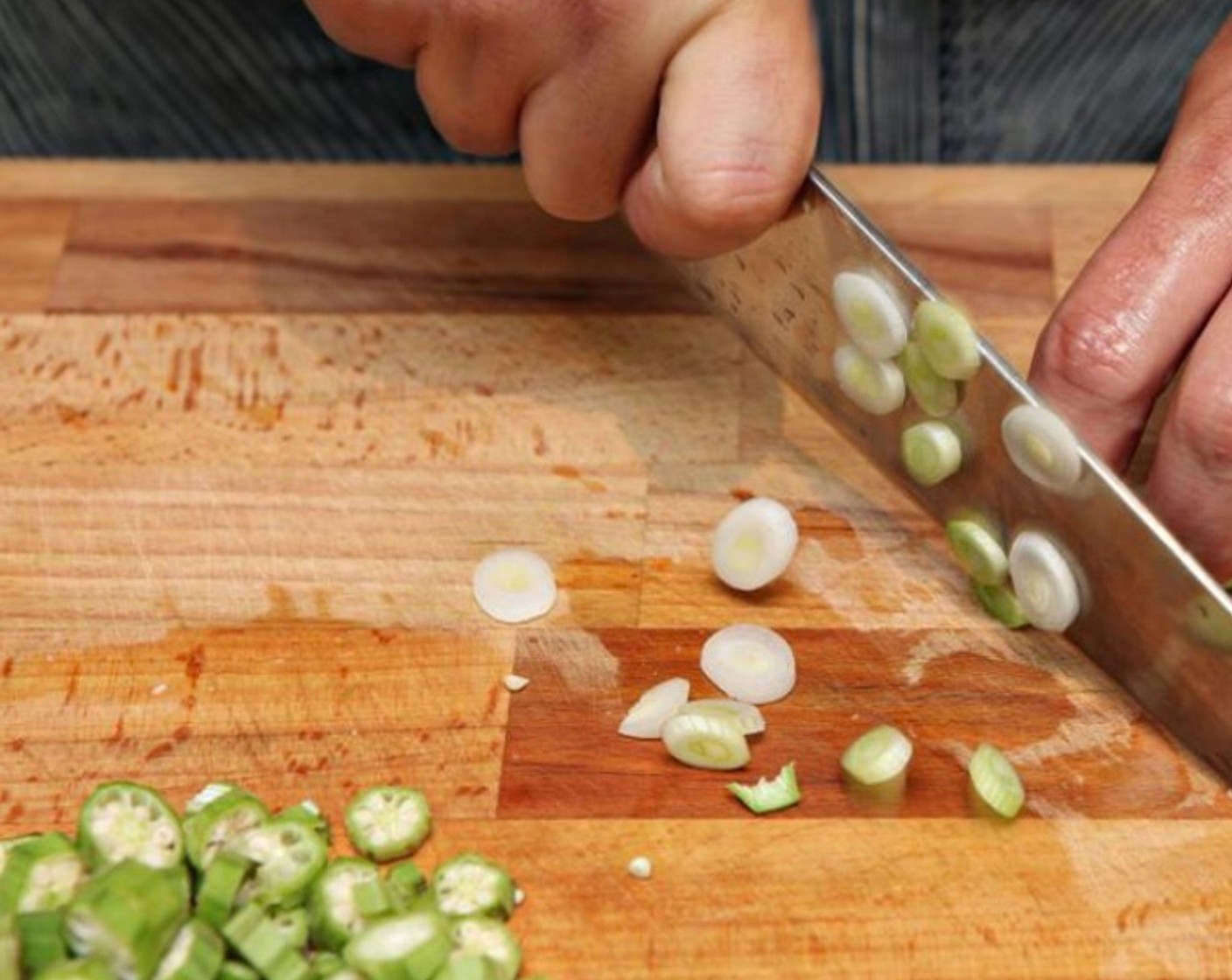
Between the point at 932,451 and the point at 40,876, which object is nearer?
the point at 40,876

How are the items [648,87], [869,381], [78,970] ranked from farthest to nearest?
1. [869,381]
2. [648,87]
3. [78,970]

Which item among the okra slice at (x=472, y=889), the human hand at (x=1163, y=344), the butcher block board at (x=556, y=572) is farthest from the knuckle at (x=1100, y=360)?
the okra slice at (x=472, y=889)

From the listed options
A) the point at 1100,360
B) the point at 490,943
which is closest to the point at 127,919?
the point at 490,943

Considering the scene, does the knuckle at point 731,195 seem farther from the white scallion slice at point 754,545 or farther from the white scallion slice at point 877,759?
the white scallion slice at point 877,759

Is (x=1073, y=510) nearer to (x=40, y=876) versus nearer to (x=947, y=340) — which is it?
(x=947, y=340)

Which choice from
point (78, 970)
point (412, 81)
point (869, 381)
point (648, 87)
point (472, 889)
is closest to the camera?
point (78, 970)

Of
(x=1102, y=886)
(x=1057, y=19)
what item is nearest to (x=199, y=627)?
(x=1102, y=886)

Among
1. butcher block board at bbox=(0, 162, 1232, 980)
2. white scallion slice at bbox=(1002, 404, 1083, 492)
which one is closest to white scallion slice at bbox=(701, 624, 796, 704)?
butcher block board at bbox=(0, 162, 1232, 980)

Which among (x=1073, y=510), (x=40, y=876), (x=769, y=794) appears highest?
(x=1073, y=510)
